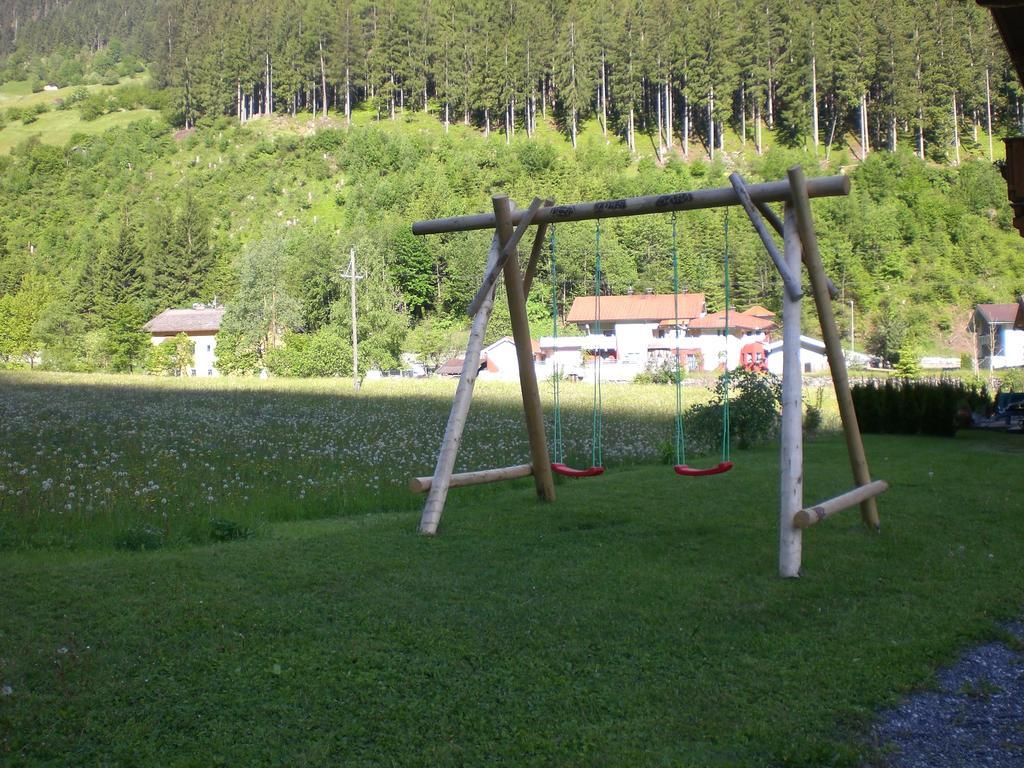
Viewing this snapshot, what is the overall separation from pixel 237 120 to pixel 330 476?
161740 mm

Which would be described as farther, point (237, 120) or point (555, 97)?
point (237, 120)

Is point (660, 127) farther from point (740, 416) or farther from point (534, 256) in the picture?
point (534, 256)

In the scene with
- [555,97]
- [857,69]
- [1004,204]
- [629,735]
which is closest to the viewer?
[629,735]

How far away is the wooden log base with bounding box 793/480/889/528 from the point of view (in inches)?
312

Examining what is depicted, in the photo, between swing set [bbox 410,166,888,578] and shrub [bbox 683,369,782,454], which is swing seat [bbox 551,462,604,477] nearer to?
swing set [bbox 410,166,888,578]

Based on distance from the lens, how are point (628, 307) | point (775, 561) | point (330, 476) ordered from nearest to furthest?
point (775, 561)
point (330, 476)
point (628, 307)

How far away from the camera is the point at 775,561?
Answer: 8430 millimetres

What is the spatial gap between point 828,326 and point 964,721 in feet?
15.2

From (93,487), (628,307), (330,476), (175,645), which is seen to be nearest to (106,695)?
(175,645)

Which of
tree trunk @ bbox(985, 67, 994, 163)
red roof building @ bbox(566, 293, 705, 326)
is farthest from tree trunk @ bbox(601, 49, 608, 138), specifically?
red roof building @ bbox(566, 293, 705, 326)

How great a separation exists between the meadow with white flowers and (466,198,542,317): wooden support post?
3.31 meters

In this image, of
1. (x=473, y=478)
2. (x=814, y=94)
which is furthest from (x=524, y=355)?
(x=814, y=94)

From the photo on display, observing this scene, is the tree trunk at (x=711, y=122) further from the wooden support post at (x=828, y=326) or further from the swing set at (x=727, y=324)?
the wooden support post at (x=828, y=326)

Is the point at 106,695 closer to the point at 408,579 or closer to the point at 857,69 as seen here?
the point at 408,579
